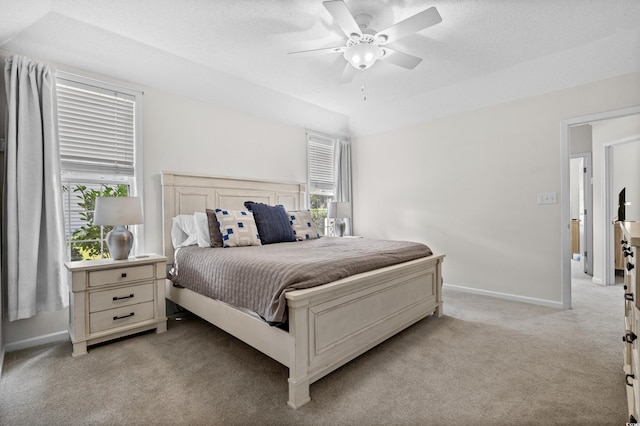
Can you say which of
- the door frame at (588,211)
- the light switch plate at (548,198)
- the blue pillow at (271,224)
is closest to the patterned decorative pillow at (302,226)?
the blue pillow at (271,224)

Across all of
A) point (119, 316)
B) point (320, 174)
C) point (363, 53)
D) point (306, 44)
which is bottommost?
point (119, 316)

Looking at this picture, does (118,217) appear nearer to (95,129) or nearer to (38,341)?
(95,129)

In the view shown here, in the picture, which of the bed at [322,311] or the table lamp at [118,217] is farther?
the table lamp at [118,217]

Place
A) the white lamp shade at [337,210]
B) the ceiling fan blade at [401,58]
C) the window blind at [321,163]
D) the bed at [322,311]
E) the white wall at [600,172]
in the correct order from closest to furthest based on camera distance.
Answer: the bed at [322,311], the ceiling fan blade at [401,58], the white wall at [600,172], the white lamp shade at [337,210], the window blind at [321,163]

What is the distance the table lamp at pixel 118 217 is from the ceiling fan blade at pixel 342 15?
210 cm

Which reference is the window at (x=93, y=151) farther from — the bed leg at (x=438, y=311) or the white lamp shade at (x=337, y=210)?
the bed leg at (x=438, y=311)

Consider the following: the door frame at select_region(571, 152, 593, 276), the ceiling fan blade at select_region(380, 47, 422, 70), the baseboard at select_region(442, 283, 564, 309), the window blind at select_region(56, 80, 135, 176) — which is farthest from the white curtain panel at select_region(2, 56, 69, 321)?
the door frame at select_region(571, 152, 593, 276)

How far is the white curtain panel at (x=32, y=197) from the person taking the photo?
2258 millimetres

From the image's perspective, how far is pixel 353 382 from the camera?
1.83 meters

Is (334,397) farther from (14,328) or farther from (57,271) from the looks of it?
(14,328)

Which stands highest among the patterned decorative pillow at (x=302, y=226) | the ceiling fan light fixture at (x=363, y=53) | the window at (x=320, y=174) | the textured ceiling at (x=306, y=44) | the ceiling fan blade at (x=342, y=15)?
the textured ceiling at (x=306, y=44)

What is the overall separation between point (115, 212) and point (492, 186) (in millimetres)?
3960

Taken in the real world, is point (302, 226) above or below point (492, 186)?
below

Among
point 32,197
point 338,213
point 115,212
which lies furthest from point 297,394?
point 338,213
